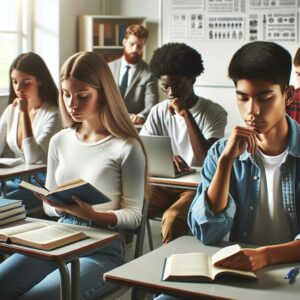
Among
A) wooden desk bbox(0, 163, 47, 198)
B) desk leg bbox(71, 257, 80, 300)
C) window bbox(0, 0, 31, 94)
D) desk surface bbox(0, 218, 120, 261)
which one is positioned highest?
window bbox(0, 0, 31, 94)

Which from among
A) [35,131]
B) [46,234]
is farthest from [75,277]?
[35,131]

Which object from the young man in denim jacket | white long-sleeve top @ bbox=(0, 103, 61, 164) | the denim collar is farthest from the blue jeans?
the denim collar

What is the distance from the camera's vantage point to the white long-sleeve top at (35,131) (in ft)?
12.5

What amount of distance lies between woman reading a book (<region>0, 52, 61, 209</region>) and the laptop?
2.66 feet

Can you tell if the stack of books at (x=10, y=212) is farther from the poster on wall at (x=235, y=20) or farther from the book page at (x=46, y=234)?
the poster on wall at (x=235, y=20)

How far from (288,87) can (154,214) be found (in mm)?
1662

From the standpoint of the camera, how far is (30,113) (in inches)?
161

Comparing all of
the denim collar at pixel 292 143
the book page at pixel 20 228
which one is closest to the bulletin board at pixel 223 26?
the denim collar at pixel 292 143

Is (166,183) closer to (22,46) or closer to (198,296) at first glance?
(198,296)

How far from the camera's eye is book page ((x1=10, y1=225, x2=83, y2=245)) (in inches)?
81.5

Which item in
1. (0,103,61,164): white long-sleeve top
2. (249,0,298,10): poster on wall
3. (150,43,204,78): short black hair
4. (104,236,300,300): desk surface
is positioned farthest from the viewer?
(249,0,298,10): poster on wall

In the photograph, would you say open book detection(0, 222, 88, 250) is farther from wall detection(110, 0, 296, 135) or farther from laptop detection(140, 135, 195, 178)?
wall detection(110, 0, 296, 135)

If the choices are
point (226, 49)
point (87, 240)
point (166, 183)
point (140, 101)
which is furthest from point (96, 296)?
point (226, 49)

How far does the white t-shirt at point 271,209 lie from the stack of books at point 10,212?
90 cm
